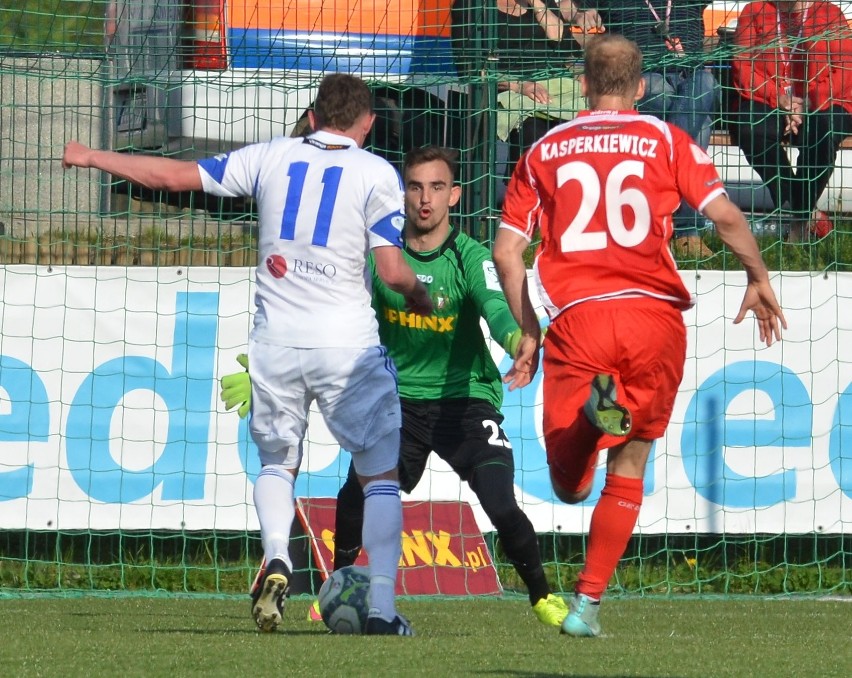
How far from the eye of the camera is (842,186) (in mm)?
9609

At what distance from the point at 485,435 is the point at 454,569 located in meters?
2.39

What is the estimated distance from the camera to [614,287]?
521cm

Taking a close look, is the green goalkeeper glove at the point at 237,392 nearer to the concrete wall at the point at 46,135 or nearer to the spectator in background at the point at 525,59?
the concrete wall at the point at 46,135

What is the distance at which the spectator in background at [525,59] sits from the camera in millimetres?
9430

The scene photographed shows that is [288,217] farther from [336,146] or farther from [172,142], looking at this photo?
[172,142]

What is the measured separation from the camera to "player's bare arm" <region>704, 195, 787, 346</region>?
507 cm

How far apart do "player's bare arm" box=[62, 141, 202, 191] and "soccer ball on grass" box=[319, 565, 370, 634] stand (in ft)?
5.08

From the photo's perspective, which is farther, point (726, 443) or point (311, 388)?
point (726, 443)

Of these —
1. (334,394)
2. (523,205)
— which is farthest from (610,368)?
(334,394)

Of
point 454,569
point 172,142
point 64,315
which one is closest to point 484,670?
point 454,569

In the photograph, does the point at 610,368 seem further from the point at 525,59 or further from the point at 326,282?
the point at 525,59

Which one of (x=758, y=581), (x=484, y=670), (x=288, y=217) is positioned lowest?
(x=758, y=581)

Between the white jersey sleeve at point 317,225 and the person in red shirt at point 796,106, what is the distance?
4.78 metres

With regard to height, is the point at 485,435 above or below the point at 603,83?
below
